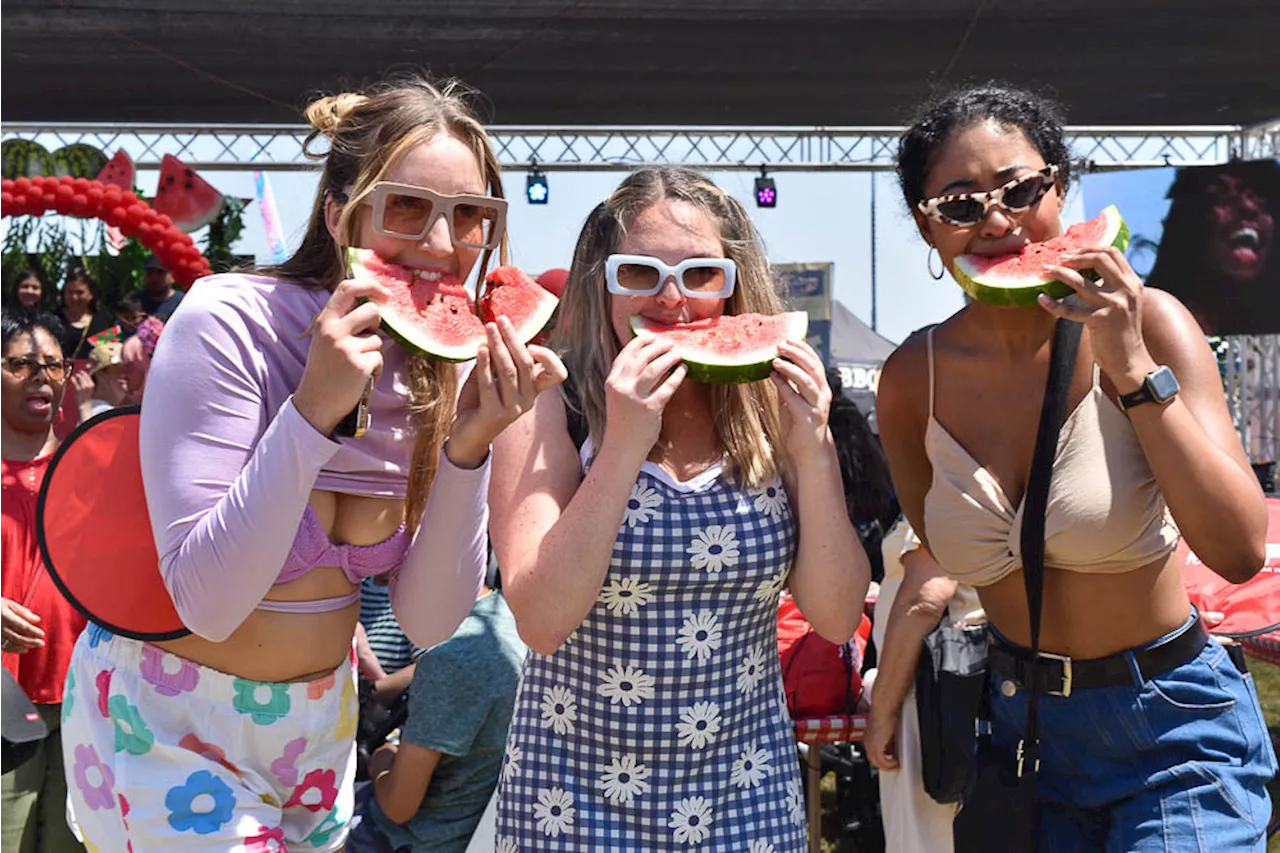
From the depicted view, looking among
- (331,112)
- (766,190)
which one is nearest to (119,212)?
(331,112)

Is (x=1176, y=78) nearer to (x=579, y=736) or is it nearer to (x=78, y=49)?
(x=78, y=49)

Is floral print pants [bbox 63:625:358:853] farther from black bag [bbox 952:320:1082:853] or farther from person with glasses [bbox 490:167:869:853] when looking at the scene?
black bag [bbox 952:320:1082:853]

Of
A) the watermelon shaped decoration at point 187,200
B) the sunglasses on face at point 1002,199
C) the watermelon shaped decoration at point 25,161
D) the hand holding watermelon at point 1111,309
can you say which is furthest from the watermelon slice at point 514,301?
the watermelon shaped decoration at point 25,161

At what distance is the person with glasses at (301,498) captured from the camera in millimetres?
2125

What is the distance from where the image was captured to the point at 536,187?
14.4m

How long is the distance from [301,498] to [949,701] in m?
1.84

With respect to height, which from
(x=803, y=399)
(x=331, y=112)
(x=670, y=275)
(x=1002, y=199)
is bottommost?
(x=803, y=399)

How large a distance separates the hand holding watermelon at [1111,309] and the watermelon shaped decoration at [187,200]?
36.9ft

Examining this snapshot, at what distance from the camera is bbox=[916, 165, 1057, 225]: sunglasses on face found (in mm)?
2832

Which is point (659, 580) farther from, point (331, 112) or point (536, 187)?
point (536, 187)

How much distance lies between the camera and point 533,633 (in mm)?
2514

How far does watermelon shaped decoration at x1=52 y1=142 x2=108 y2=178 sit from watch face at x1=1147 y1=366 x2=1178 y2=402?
12193 millimetres

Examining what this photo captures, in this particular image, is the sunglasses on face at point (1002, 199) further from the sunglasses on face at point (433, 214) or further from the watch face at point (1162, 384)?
the sunglasses on face at point (433, 214)

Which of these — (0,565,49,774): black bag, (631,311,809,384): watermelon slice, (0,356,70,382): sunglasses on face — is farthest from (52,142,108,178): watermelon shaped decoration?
(631,311,809,384): watermelon slice
